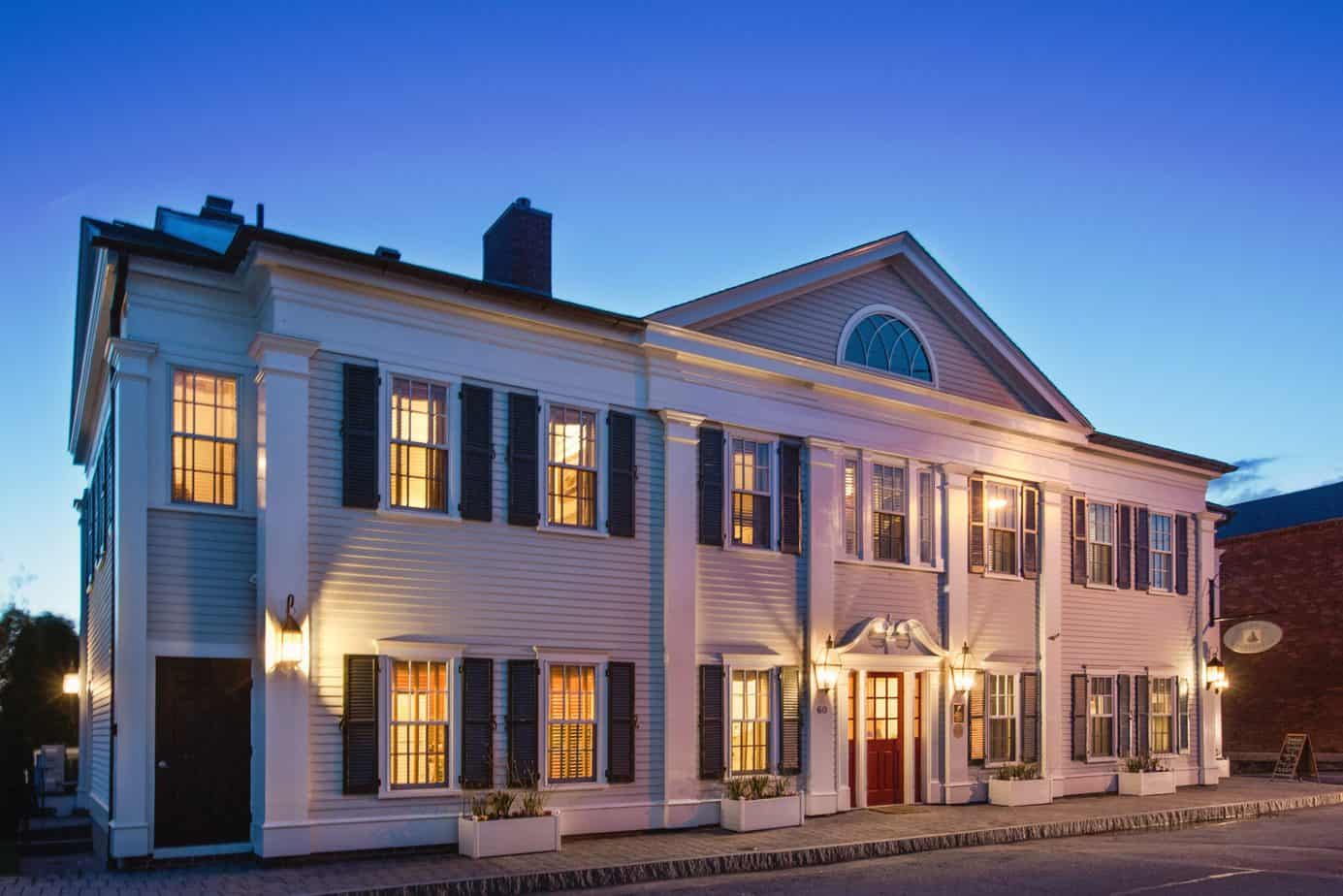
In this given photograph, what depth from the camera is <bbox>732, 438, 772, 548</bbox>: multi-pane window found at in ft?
61.6

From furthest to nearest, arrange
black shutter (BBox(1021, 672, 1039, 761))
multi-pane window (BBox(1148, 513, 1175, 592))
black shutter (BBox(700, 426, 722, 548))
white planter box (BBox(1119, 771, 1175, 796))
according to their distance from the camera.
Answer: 1. multi-pane window (BBox(1148, 513, 1175, 592))
2. white planter box (BBox(1119, 771, 1175, 796))
3. black shutter (BBox(1021, 672, 1039, 761))
4. black shutter (BBox(700, 426, 722, 548))

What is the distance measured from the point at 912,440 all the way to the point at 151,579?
12.3 m

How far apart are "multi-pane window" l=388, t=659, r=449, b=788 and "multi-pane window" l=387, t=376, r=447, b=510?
78.7 inches

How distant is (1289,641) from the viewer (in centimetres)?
3462

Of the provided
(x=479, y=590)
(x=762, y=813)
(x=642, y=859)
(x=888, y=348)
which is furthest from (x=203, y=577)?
(x=888, y=348)

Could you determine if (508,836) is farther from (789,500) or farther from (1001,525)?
(1001,525)

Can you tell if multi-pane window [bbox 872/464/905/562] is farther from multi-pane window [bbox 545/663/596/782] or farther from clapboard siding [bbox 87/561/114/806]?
clapboard siding [bbox 87/561/114/806]

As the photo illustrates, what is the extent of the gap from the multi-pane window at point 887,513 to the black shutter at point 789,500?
73.9 inches

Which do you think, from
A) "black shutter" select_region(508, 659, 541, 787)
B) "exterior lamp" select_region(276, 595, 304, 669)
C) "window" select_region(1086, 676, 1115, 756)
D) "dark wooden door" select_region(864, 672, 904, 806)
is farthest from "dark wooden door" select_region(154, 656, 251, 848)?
"window" select_region(1086, 676, 1115, 756)

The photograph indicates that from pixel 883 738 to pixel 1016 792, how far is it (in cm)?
281

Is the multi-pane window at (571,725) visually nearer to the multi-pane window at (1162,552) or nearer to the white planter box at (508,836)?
the white planter box at (508,836)

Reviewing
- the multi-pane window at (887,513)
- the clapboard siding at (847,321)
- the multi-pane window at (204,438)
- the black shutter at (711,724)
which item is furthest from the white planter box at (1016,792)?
the multi-pane window at (204,438)

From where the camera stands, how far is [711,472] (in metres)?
18.3

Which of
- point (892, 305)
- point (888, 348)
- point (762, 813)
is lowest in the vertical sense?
point (762, 813)
